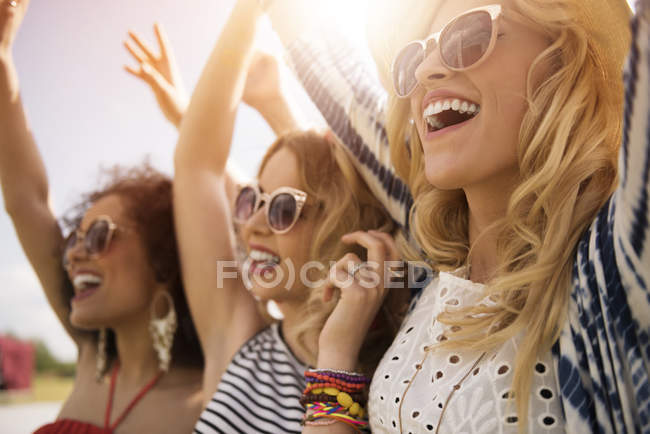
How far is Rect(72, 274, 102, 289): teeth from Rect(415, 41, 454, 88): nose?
181 centimetres

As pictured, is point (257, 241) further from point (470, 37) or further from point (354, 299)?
point (470, 37)

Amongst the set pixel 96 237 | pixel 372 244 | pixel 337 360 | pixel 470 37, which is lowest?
pixel 337 360

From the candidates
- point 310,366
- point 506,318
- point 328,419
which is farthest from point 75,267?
point 506,318

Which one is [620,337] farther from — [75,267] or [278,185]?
[75,267]

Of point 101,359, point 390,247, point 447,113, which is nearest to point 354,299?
point 390,247

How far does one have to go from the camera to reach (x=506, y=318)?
0.96m

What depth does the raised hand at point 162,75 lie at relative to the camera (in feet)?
8.68

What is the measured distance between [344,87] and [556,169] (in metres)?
0.98

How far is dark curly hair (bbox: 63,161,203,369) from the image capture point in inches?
95.6

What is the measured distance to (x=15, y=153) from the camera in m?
2.46

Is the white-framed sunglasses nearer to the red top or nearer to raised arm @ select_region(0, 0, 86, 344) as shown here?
the red top

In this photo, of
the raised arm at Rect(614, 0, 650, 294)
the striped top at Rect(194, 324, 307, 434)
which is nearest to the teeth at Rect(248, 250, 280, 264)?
the striped top at Rect(194, 324, 307, 434)

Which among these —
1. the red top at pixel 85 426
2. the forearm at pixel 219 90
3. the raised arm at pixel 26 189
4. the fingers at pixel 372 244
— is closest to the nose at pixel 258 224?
the fingers at pixel 372 244

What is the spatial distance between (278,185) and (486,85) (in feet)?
3.04
